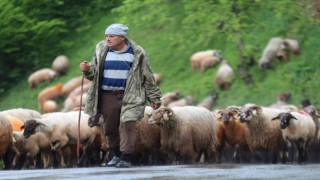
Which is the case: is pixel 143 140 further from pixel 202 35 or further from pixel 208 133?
pixel 202 35

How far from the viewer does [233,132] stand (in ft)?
89.5

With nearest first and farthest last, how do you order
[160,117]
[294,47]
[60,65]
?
[160,117] < [294,47] < [60,65]

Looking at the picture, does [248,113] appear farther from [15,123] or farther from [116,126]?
[116,126]

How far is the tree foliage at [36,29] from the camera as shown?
4518 cm

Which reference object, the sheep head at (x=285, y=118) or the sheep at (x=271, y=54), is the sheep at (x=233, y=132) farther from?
the sheep at (x=271, y=54)

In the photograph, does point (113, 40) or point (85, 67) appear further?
point (113, 40)

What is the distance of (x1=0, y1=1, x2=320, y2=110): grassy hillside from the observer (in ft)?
122

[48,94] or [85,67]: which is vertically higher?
[48,94]

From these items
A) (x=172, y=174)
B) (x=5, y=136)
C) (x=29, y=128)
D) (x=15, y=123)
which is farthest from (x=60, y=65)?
(x=172, y=174)

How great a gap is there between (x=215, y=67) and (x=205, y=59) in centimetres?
45

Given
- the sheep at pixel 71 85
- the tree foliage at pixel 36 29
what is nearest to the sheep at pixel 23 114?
the tree foliage at pixel 36 29

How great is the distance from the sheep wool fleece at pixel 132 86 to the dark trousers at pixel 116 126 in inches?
3.9

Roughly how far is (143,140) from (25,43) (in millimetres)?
24219

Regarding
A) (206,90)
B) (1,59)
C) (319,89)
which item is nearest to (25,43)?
(1,59)
